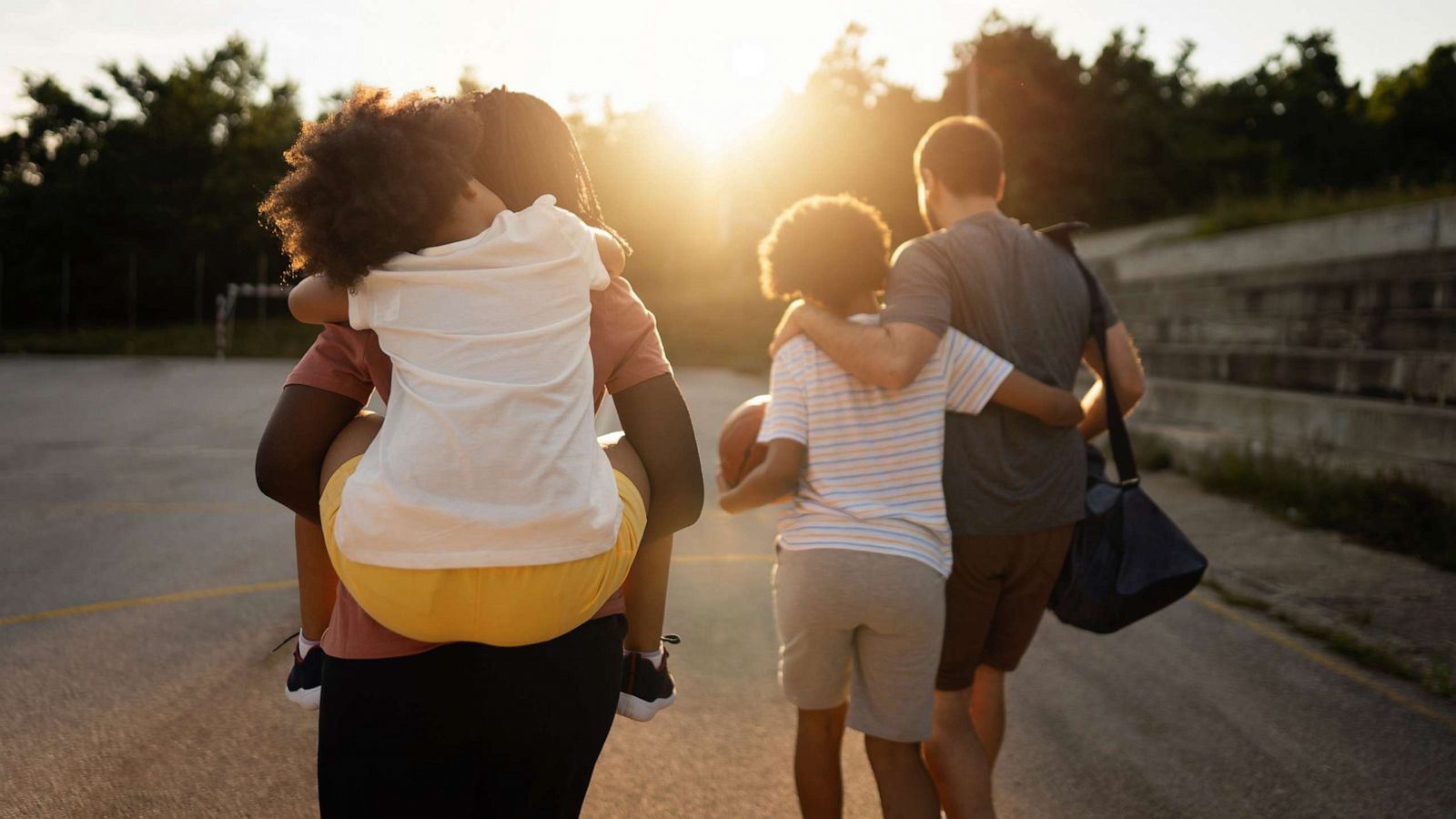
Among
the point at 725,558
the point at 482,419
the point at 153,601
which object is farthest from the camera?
the point at 725,558

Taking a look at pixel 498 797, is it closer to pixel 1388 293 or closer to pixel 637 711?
pixel 637 711

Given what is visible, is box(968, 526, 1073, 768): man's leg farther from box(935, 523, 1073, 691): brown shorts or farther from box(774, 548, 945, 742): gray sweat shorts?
box(774, 548, 945, 742): gray sweat shorts

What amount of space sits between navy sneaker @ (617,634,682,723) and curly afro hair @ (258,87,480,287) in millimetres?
908

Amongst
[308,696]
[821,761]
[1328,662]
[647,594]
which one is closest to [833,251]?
[647,594]

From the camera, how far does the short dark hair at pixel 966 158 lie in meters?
2.80

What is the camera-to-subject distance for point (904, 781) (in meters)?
2.62

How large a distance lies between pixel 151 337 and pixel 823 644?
35192 millimetres

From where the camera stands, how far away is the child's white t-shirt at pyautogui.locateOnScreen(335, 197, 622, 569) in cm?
145

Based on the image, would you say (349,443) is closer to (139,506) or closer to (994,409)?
(994,409)

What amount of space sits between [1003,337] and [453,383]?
1.66 meters

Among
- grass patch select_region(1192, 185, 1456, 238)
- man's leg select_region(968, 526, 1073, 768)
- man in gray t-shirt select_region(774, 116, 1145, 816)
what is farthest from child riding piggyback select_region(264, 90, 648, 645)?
grass patch select_region(1192, 185, 1456, 238)

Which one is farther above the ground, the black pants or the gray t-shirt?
the gray t-shirt

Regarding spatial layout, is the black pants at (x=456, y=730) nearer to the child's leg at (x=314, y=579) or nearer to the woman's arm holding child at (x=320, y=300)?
the child's leg at (x=314, y=579)

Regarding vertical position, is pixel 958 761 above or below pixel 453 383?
below
